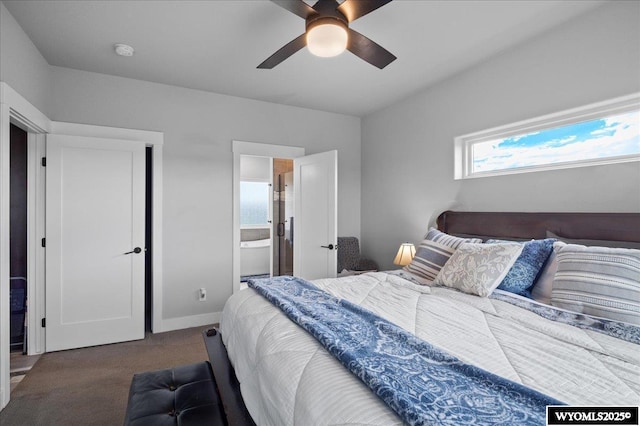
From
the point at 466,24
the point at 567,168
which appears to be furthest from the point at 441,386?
the point at 466,24

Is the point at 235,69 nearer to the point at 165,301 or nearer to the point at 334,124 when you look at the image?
the point at 334,124

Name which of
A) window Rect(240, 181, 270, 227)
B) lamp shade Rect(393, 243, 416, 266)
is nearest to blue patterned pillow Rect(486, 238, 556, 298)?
lamp shade Rect(393, 243, 416, 266)

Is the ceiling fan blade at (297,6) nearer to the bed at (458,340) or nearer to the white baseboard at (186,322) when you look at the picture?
the bed at (458,340)

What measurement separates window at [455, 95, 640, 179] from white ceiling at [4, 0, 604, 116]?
2.24 feet

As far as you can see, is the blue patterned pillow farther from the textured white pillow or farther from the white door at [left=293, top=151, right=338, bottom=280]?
the white door at [left=293, top=151, right=338, bottom=280]

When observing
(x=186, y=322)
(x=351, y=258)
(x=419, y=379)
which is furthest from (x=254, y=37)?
(x=186, y=322)

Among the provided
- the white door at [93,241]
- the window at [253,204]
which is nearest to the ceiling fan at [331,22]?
the white door at [93,241]

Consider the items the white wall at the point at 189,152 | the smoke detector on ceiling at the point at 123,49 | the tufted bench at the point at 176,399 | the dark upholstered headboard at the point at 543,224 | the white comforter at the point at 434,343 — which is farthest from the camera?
the white wall at the point at 189,152

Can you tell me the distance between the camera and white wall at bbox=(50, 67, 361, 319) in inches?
129

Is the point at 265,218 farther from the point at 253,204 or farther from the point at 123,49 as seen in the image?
the point at 123,49

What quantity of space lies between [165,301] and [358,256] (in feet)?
7.93

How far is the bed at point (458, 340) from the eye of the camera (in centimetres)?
89

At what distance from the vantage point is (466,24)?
7.79 ft

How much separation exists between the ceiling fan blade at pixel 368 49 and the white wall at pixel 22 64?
89.9 inches
